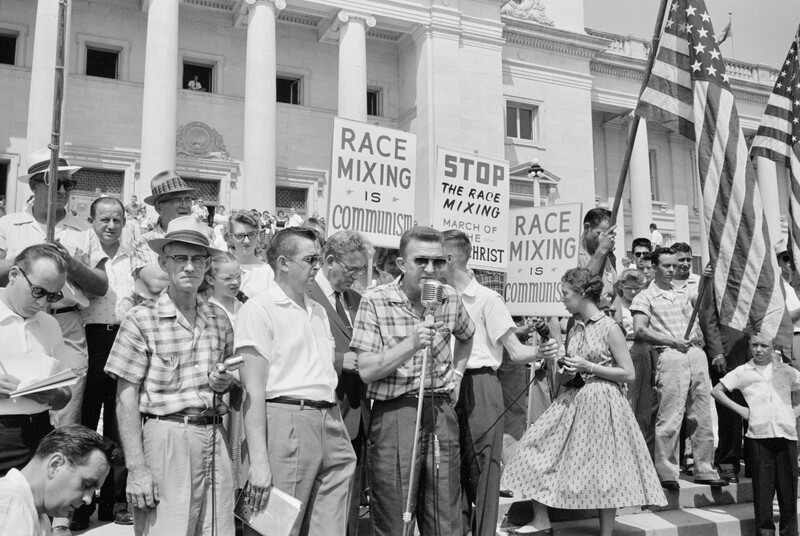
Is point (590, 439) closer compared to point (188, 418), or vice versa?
point (188, 418)

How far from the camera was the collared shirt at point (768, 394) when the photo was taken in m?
6.34

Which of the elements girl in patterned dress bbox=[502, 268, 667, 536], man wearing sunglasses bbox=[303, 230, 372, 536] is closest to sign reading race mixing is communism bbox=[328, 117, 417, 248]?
man wearing sunglasses bbox=[303, 230, 372, 536]

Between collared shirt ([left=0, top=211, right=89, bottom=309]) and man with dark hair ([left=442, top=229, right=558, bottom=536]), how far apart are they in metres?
2.62

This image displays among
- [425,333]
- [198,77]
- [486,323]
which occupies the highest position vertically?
[198,77]

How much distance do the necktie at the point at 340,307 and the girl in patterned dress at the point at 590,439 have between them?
1738 millimetres

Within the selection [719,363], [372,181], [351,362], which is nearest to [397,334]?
[351,362]

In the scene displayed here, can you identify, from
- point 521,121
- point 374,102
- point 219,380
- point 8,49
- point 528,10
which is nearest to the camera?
point 219,380

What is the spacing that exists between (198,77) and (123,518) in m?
21.2

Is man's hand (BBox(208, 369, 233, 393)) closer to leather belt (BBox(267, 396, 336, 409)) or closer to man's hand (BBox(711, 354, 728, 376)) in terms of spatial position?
leather belt (BBox(267, 396, 336, 409))

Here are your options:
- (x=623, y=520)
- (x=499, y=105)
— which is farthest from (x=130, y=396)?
(x=499, y=105)

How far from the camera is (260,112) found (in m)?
21.3

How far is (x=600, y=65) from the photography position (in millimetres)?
30906

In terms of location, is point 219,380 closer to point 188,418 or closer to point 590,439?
point 188,418

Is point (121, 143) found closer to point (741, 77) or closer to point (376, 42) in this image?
point (376, 42)
